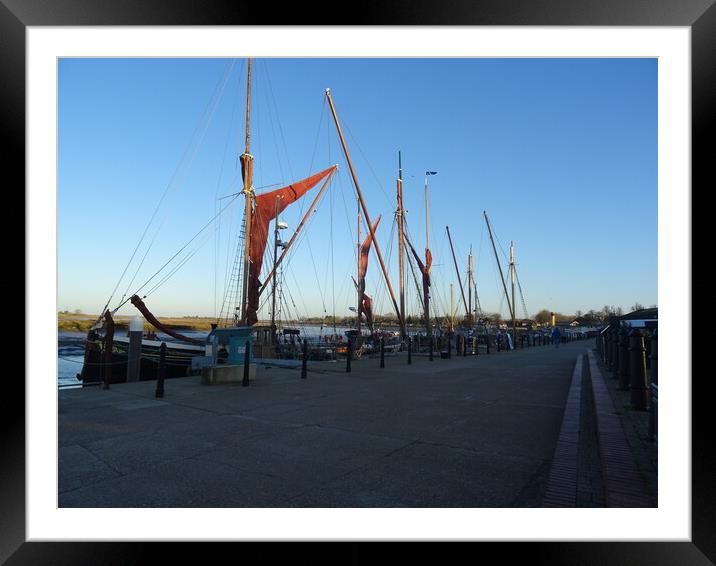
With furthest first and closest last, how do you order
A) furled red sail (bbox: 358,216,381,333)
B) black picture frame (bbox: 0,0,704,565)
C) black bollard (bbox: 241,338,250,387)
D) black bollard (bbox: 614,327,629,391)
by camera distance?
1. furled red sail (bbox: 358,216,381,333)
2. black bollard (bbox: 241,338,250,387)
3. black bollard (bbox: 614,327,629,391)
4. black picture frame (bbox: 0,0,704,565)

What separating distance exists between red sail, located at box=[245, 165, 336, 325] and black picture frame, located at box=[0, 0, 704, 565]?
54.2 feet

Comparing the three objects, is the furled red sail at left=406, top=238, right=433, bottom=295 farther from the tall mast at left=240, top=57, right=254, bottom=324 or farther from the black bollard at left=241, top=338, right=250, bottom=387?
the black bollard at left=241, top=338, right=250, bottom=387

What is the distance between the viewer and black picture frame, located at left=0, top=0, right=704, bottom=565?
10.7 feet

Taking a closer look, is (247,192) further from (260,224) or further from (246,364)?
(246,364)

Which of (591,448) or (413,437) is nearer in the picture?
(591,448)

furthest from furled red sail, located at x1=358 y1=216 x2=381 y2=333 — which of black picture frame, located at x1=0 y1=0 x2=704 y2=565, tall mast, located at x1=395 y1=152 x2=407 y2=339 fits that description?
black picture frame, located at x1=0 y1=0 x2=704 y2=565
